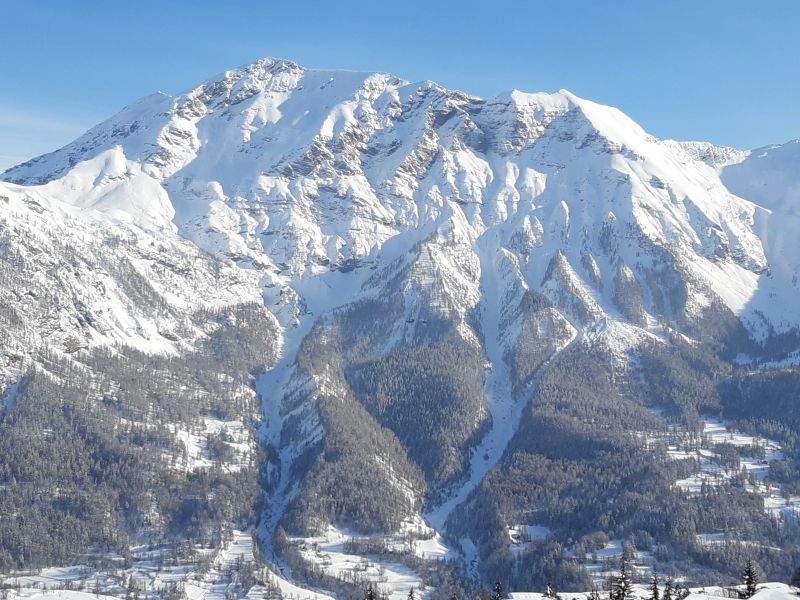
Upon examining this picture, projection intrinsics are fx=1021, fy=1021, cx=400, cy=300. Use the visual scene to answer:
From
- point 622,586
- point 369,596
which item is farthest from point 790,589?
point 369,596

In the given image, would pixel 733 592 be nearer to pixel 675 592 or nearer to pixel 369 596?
pixel 675 592

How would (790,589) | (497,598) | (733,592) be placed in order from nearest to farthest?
(790,589) → (497,598) → (733,592)

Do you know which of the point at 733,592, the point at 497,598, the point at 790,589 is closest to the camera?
the point at 790,589

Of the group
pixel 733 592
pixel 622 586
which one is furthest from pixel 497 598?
pixel 733 592

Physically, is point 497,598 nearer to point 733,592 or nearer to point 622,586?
point 622,586

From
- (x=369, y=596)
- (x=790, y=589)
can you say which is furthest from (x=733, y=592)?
(x=369, y=596)

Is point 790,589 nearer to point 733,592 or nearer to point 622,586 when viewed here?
point 622,586

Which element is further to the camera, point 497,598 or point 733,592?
point 733,592

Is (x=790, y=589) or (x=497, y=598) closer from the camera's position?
(x=790, y=589)
